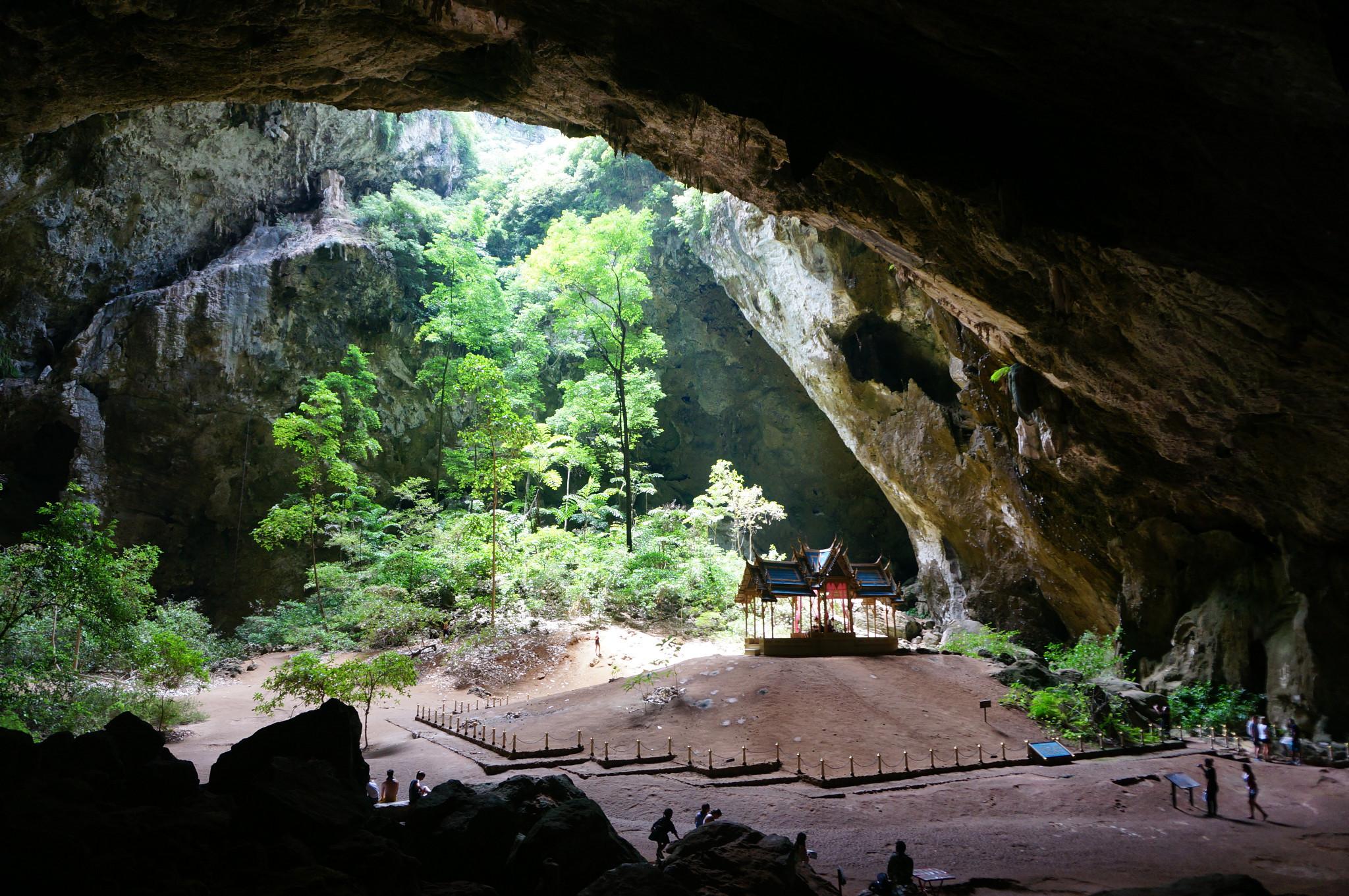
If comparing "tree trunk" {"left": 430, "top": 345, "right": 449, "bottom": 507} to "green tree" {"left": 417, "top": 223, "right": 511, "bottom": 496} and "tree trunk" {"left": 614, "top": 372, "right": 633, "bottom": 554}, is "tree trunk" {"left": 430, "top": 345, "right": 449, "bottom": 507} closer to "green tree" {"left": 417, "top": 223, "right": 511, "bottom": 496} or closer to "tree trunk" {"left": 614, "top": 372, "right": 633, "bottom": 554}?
"green tree" {"left": 417, "top": 223, "right": 511, "bottom": 496}

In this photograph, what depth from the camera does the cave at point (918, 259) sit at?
7.65m

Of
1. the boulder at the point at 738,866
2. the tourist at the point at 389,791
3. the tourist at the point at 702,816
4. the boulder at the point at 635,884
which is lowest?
the tourist at the point at 389,791

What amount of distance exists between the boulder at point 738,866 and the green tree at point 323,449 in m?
19.6

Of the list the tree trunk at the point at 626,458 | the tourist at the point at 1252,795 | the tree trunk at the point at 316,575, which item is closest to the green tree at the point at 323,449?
the tree trunk at the point at 316,575

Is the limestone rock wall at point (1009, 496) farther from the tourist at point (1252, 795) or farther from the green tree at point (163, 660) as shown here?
the green tree at point (163, 660)

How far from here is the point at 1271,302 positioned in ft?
27.0

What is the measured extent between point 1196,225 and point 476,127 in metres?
39.8

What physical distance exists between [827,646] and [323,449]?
61.2 ft

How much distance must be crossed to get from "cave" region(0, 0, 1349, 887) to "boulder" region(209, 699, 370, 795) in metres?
8.34

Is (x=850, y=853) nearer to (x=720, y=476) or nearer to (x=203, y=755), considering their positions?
(x=203, y=755)

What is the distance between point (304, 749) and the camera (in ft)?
27.9

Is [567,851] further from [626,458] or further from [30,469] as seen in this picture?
[30,469]

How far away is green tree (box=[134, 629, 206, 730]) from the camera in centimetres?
1295

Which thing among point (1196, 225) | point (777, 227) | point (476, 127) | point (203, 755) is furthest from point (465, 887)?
point (476, 127)
